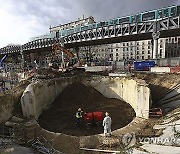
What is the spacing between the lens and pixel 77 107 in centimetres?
1781

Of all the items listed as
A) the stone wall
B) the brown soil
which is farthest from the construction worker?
the stone wall

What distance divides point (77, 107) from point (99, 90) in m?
4.50

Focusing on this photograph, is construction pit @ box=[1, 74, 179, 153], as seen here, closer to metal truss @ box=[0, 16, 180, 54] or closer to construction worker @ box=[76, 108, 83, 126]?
construction worker @ box=[76, 108, 83, 126]

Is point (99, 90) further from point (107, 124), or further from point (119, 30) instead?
point (119, 30)

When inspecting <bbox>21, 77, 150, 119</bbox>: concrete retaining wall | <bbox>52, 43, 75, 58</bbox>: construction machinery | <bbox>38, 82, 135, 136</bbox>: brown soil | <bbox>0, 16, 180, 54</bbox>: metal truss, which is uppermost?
<bbox>0, 16, 180, 54</bbox>: metal truss

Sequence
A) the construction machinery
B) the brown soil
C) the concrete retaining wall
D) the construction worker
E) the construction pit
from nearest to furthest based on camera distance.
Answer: the construction pit → the construction worker → the brown soil → the concrete retaining wall → the construction machinery

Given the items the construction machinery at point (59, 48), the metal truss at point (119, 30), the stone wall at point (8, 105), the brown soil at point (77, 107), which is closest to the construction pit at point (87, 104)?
the brown soil at point (77, 107)

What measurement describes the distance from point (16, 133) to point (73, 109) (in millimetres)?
6741

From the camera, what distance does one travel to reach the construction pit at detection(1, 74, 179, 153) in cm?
1123

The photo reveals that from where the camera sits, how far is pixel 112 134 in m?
11.3

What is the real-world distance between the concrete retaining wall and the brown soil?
2.17 feet

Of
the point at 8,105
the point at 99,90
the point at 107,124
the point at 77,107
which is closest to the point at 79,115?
the point at 107,124

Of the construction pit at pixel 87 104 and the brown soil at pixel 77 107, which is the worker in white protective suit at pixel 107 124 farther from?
the brown soil at pixel 77 107

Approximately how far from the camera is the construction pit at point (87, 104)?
11.2 meters
